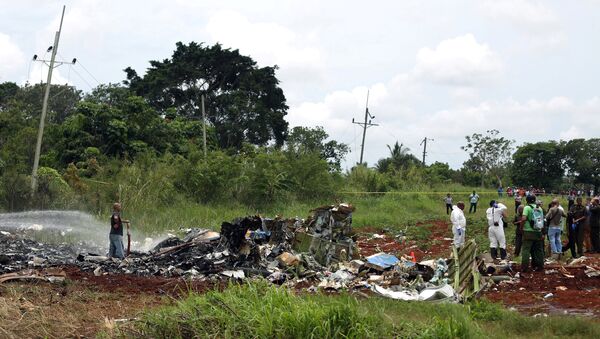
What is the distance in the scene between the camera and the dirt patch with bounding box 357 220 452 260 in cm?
1902

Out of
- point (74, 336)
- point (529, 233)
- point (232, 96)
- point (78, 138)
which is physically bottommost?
point (74, 336)

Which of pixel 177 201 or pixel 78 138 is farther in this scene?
pixel 78 138

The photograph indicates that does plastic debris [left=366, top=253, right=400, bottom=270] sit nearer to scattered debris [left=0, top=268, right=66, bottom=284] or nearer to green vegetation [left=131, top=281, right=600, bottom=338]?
green vegetation [left=131, top=281, right=600, bottom=338]

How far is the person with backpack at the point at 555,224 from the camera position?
16141mm

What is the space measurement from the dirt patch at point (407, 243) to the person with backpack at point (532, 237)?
3.78m

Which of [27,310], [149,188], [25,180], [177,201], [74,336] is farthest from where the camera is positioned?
[177,201]

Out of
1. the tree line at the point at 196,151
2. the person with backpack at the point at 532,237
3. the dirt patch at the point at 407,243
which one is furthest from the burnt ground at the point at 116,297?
the tree line at the point at 196,151

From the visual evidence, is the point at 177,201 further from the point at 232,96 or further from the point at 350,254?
the point at 232,96

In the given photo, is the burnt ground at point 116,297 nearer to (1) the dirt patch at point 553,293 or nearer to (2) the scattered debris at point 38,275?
(1) the dirt patch at point 553,293

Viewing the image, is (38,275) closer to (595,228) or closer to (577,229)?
(577,229)

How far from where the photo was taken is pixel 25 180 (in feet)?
80.4

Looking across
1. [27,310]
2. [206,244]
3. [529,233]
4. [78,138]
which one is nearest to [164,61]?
[78,138]

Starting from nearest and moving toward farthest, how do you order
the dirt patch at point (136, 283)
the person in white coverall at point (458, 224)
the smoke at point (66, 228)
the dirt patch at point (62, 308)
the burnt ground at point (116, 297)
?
the dirt patch at point (62, 308), the burnt ground at point (116, 297), the dirt patch at point (136, 283), the person in white coverall at point (458, 224), the smoke at point (66, 228)

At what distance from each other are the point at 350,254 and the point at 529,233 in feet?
13.3
